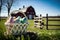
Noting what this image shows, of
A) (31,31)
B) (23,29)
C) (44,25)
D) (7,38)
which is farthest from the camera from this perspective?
(44,25)

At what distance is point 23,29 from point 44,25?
5.35 ft

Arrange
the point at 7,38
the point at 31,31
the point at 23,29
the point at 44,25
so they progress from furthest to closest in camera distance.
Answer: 1. the point at 44,25
2. the point at 31,31
3. the point at 23,29
4. the point at 7,38

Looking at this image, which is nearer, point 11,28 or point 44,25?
point 11,28

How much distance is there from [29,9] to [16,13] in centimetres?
31

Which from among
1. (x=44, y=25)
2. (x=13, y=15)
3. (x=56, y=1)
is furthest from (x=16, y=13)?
(x=44, y=25)

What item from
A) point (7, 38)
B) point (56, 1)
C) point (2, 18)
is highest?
point (56, 1)

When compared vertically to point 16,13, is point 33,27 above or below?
below

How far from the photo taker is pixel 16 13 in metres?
4.66

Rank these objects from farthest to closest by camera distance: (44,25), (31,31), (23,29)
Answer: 1. (44,25)
2. (31,31)
3. (23,29)

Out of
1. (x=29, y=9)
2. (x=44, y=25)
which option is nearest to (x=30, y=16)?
(x=29, y=9)

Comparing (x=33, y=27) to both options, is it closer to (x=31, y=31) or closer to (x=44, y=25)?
(x=31, y=31)

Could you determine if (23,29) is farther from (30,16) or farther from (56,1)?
(56,1)

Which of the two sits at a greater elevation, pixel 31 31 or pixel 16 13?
pixel 16 13

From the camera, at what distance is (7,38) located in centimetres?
432
